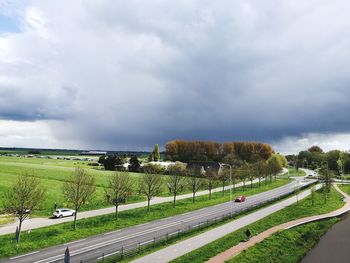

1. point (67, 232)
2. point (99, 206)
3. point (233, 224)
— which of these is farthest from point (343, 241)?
point (99, 206)

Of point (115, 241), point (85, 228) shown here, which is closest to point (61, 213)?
point (85, 228)

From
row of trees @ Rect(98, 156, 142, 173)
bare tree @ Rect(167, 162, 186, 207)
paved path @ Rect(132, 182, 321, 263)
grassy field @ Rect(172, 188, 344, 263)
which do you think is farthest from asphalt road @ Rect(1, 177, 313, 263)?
row of trees @ Rect(98, 156, 142, 173)

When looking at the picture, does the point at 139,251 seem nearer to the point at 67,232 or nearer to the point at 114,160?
the point at 67,232

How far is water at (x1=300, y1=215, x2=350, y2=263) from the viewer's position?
127 ft

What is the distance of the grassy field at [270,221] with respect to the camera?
1339 inches

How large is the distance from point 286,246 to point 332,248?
6583 millimetres

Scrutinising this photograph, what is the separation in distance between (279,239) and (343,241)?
10.1 metres

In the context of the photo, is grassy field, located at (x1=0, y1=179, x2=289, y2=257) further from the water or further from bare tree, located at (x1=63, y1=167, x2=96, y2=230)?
the water

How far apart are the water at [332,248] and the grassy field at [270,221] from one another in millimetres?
6392

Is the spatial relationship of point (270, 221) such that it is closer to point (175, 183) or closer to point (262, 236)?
point (262, 236)

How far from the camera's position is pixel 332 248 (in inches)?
1714

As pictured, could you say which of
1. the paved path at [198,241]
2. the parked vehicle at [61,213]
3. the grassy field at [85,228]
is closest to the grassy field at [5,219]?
the parked vehicle at [61,213]

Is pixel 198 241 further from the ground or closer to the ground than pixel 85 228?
closer to the ground

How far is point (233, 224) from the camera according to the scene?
50.4 meters
